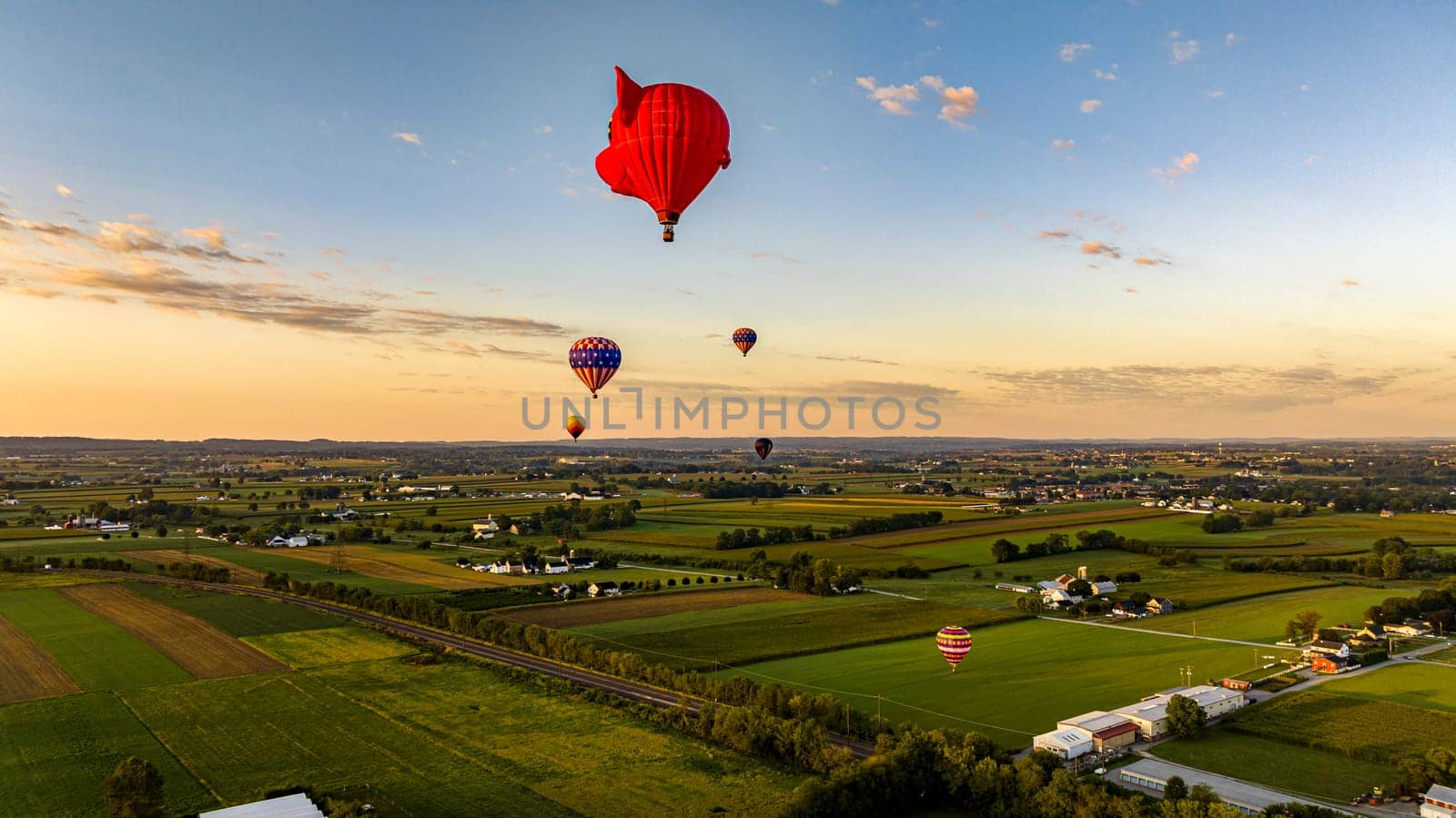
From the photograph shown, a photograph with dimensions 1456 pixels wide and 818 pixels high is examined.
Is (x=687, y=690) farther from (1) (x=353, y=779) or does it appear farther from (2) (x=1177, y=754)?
(2) (x=1177, y=754)

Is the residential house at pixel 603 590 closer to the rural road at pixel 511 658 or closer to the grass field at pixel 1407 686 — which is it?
the rural road at pixel 511 658

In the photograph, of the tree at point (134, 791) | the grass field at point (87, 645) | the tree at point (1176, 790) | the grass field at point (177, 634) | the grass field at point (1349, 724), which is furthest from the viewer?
the grass field at point (177, 634)

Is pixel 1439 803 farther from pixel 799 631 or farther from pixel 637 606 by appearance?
pixel 637 606

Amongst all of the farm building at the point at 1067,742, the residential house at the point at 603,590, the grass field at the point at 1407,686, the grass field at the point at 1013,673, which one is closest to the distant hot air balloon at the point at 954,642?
the grass field at the point at 1013,673

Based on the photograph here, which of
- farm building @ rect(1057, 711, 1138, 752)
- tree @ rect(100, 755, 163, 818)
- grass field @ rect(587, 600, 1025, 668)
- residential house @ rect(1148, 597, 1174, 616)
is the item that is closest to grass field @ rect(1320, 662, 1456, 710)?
farm building @ rect(1057, 711, 1138, 752)

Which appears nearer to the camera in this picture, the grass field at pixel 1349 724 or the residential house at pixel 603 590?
the grass field at pixel 1349 724

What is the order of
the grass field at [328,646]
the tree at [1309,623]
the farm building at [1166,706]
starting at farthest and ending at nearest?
the tree at [1309,623] < the grass field at [328,646] < the farm building at [1166,706]
